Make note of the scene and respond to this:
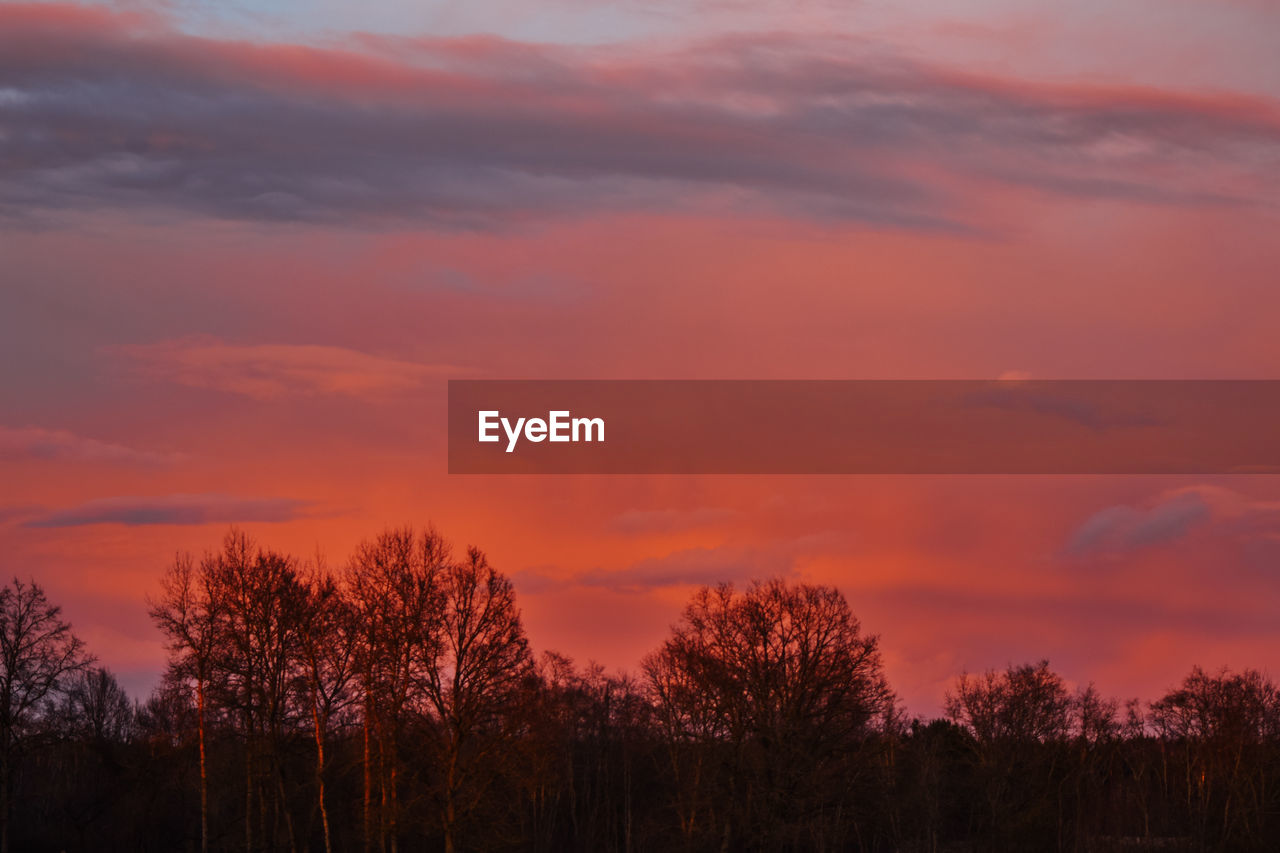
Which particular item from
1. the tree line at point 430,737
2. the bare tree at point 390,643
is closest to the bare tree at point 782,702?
the tree line at point 430,737

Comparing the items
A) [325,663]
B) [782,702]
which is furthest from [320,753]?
[782,702]

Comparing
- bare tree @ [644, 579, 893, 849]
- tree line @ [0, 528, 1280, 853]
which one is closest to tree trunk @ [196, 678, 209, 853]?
tree line @ [0, 528, 1280, 853]

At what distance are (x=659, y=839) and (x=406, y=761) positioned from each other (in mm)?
27999

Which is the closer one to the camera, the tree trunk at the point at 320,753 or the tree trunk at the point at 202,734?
the tree trunk at the point at 202,734

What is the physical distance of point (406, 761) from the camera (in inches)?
2539

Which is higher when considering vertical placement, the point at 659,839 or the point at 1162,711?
the point at 1162,711

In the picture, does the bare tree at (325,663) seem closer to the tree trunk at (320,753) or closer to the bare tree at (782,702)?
the tree trunk at (320,753)

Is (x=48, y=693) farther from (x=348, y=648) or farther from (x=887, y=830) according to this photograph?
(x=887, y=830)

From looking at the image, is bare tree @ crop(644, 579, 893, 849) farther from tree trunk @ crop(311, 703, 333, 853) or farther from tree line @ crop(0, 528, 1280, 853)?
tree trunk @ crop(311, 703, 333, 853)

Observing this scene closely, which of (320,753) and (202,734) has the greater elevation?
(202,734)

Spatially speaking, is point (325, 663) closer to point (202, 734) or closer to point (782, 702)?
point (202, 734)

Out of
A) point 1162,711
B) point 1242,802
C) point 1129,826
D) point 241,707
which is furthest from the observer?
point 1162,711

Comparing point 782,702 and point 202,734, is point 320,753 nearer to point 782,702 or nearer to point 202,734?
point 202,734

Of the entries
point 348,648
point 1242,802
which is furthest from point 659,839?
point 1242,802
